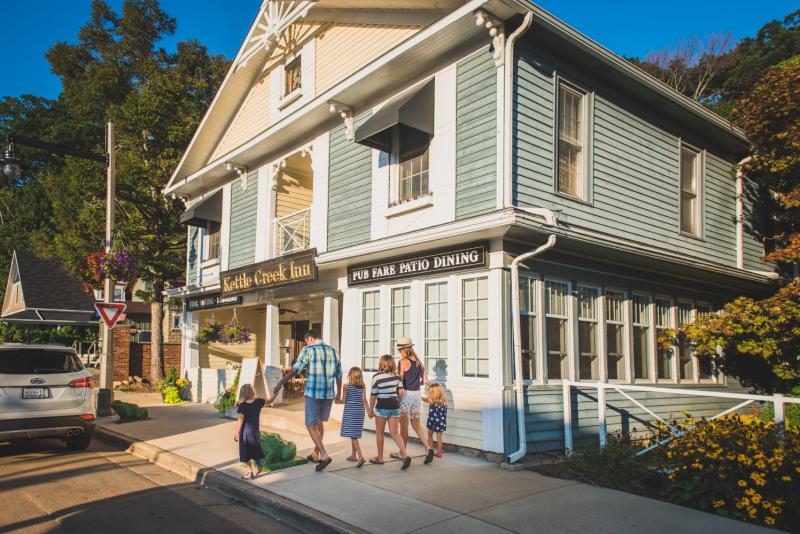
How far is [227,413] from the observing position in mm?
13508

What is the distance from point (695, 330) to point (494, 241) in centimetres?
517

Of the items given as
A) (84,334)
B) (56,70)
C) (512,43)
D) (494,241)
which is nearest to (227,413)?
(494,241)

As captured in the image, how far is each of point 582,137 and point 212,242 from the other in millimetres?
11020

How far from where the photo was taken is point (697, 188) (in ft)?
42.8

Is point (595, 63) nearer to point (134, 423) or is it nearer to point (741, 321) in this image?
point (741, 321)

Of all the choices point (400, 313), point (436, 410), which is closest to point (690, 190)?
point (400, 313)

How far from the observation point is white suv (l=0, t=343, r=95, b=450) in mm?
8641

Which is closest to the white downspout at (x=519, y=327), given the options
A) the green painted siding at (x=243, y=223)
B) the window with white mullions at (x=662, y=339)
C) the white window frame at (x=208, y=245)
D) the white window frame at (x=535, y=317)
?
the white window frame at (x=535, y=317)

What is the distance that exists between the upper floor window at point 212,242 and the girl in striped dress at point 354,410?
32.8 feet

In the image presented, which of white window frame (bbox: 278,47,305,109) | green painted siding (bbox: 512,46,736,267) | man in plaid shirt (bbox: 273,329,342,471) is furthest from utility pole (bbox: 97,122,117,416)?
green painted siding (bbox: 512,46,736,267)

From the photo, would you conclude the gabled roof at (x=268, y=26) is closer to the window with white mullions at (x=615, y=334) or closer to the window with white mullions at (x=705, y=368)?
the window with white mullions at (x=615, y=334)

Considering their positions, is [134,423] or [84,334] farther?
[84,334]

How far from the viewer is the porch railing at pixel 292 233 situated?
13656 mm

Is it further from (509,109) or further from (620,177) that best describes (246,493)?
(620,177)
